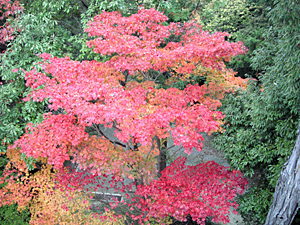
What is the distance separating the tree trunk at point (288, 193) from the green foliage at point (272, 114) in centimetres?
53

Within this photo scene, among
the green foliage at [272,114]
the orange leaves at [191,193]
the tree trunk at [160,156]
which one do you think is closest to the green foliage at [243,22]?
the green foliage at [272,114]

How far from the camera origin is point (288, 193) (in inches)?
187

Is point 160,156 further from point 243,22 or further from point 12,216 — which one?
point 243,22

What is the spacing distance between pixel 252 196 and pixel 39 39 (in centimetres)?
833

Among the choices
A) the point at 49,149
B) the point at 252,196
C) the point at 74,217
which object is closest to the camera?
the point at 49,149

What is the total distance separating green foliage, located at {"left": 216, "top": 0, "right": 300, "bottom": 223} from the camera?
4.85 meters

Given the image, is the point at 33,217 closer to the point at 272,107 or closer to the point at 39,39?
the point at 39,39

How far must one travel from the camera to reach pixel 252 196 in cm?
637

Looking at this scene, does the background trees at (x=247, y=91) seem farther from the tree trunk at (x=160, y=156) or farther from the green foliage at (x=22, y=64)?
the tree trunk at (x=160, y=156)

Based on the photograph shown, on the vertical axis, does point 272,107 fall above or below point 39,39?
below

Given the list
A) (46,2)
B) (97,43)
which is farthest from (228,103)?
(46,2)

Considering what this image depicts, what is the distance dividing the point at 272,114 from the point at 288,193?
5.86 feet

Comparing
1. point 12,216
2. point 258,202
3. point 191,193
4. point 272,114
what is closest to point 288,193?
point 258,202

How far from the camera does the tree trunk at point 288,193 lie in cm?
459
